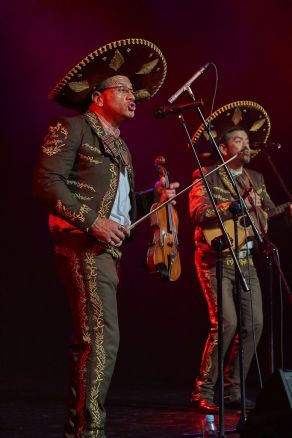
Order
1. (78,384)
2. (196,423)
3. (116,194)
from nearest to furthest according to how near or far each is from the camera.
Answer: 1. (78,384)
2. (116,194)
3. (196,423)

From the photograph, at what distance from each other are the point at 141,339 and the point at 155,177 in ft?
5.64

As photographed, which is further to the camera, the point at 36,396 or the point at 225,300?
the point at 36,396

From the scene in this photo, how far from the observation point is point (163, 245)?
4051 millimetres

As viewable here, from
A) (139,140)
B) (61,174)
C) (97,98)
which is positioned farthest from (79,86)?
(139,140)

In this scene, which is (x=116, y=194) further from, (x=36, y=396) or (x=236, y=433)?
(x=36, y=396)

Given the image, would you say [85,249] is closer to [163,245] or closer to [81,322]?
[81,322]

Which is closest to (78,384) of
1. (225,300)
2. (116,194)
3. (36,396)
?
(116,194)

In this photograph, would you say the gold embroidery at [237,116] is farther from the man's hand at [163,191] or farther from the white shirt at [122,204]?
the white shirt at [122,204]

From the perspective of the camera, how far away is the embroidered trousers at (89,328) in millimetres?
3119

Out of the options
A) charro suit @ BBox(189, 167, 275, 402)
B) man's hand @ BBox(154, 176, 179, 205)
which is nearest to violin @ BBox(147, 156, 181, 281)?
man's hand @ BBox(154, 176, 179, 205)

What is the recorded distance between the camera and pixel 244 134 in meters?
5.60

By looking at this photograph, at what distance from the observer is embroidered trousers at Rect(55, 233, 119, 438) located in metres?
3.12

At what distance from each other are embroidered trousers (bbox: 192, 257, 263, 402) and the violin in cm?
99

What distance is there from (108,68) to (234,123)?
2084mm
